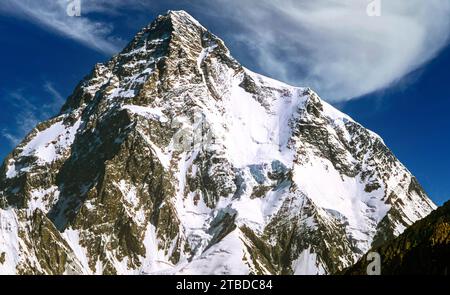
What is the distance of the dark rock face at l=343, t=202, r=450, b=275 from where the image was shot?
84.6 meters

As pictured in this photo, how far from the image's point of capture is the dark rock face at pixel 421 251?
84.6 meters

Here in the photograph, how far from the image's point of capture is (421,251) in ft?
292
